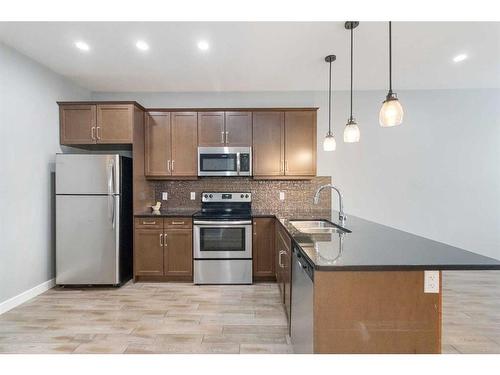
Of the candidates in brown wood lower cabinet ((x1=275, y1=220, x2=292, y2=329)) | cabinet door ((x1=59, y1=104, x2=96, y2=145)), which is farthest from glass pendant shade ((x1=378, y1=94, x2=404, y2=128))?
cabinet door ((x1=59, y1=104, x2=96, y2=145))

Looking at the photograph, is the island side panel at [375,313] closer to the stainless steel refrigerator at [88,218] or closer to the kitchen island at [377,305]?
the kitchen island at [377,305]

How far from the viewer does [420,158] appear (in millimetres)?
4145

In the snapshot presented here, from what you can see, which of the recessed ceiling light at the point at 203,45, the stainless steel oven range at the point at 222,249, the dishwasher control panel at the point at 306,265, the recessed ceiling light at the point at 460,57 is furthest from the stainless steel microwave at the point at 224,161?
the recessed ceiling light at the point at 460,57

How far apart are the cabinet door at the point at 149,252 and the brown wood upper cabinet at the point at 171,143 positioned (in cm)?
85

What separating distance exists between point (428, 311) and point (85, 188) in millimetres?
3556

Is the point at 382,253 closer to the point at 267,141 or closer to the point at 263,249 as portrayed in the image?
the point at 263,249

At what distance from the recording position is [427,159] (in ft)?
13.6

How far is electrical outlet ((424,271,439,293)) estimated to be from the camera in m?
1.34

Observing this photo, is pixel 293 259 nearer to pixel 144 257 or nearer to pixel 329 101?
pixel 144 257

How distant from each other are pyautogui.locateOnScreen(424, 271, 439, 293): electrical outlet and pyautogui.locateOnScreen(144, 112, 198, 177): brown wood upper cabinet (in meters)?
3.14

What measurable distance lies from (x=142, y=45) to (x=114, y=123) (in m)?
1.22

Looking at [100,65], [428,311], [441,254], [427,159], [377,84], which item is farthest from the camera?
[427,159]
